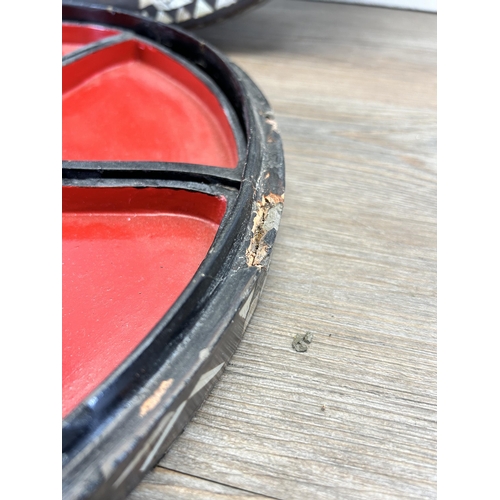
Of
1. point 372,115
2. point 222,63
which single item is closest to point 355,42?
point 372,115

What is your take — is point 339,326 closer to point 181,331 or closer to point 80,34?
point 181,331

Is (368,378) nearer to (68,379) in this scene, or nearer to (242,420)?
(242,420)

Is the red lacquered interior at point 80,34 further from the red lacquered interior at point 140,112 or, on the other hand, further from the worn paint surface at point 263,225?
the worn paint surface at point 263,225

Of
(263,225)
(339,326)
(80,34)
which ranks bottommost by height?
(339,326)

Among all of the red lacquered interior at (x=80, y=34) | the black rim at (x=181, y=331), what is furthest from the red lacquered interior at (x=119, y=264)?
the red lacquered interior at (x=80, y=34)

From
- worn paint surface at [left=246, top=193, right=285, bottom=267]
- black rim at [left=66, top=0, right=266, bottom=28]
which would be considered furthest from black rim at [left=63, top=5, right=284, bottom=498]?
black rim at [left=66, top=0, right=266, bottom=28]

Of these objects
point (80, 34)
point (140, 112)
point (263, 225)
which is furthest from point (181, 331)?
point (80, 34)
